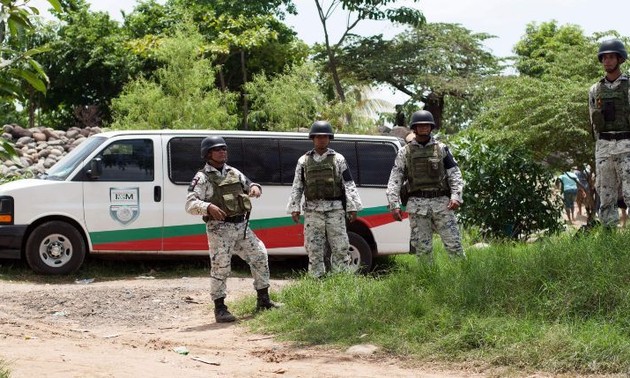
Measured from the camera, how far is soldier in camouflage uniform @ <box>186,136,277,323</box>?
8984mm

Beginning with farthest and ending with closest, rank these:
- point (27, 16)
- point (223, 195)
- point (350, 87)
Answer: point (350, 87)
point (223, 195)
point (27, 16)

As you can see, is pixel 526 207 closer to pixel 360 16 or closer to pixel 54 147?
pixel 54 147

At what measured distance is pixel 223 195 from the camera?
898cm

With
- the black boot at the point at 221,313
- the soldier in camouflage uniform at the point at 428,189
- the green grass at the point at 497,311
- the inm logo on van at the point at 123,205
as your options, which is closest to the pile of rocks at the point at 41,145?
the inm logo on van at the point at 123,205

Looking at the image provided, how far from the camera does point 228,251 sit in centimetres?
910

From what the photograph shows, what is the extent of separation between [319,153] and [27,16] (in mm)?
6786

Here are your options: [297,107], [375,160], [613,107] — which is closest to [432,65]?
[297,107]

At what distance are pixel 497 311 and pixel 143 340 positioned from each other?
3074 mm

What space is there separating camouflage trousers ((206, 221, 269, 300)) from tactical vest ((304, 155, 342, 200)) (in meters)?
1.11

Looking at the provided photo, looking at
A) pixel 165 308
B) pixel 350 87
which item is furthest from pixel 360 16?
pixel 165 308

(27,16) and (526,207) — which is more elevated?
(27,16)

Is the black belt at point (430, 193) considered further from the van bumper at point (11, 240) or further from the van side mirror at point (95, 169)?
the van bumper at point (11, 240)

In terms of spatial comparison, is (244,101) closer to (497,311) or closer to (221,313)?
(221,313)

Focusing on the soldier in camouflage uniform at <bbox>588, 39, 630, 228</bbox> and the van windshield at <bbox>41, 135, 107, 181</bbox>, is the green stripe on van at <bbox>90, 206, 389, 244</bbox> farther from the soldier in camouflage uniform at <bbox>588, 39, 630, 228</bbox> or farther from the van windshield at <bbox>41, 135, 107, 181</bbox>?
the soldier in camouflage uniform at <bbox>588, 39, 630, 228</bbox>
